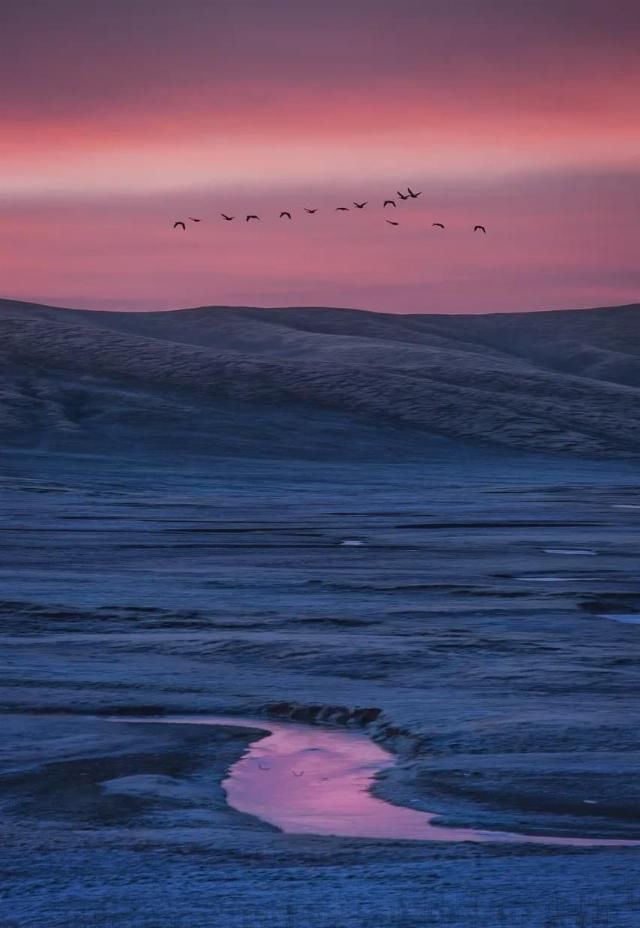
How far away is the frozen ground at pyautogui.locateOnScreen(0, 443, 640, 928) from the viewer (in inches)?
269

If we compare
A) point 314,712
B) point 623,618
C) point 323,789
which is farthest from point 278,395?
point 323,789

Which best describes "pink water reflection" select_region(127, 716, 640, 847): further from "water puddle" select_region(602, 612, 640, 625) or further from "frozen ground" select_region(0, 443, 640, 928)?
"water puddle" select_region(602, 612, 640, 625)

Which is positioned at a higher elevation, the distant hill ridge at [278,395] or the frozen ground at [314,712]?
the distant hill ridge at [278,395]

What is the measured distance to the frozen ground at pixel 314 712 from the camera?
682 cm

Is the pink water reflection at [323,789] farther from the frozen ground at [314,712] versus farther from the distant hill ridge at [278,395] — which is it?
the distant hill ridge at [278,395]

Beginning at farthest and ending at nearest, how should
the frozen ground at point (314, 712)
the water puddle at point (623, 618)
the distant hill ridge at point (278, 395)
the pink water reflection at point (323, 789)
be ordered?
the distant hill ridge at point (278, 395)
the water puddle at point (623, 618)
the pink water reflection at point (323, 789)
the frozen ground at point (314, 712)

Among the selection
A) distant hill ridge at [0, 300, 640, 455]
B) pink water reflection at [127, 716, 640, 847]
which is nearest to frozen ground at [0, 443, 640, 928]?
pink water reflection at [127, 716, 640, 847]

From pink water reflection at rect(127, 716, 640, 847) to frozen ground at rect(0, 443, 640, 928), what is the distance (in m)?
0.17

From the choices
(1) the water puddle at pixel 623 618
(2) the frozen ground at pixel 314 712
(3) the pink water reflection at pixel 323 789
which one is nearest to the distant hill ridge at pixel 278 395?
(2) the frozen ground at pixel 314 712

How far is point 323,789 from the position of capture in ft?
30.4

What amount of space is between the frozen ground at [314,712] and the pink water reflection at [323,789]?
171mm

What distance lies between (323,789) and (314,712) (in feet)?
8.18

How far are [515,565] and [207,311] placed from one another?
135 m

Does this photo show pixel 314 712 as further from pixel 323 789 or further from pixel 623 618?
pixel 623 618
